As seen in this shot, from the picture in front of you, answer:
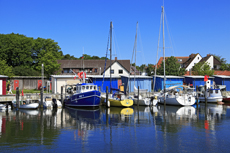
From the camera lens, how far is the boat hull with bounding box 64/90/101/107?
36188 millimetres

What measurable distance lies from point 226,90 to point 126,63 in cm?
2840

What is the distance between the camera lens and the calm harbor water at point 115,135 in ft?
55.3

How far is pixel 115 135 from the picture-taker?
2041 cm

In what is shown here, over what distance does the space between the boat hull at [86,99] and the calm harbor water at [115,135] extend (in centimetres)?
796

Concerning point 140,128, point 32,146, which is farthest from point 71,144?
point 140,128

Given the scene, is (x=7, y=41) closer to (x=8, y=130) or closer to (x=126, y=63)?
(x=126, y=63)

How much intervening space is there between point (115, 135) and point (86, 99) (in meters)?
16.9

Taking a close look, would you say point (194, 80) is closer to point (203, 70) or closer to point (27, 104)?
point (203, 70)

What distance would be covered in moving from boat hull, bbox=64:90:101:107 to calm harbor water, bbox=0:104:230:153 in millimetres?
7957

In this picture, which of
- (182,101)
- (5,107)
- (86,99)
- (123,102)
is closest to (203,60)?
(182,101)

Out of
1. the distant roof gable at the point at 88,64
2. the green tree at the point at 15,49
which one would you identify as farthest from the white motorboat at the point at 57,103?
the green tree at the point at 15,49

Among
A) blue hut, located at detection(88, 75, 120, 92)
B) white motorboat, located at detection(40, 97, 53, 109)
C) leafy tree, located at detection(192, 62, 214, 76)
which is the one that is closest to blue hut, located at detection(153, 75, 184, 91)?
blue hut, located at detection(88, 75, 120, 92)

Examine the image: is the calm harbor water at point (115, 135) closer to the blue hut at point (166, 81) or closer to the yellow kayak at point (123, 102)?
the yellow kayak at point (123, 102)

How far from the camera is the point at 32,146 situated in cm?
1723
